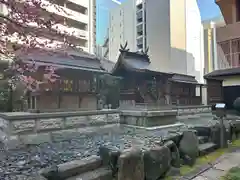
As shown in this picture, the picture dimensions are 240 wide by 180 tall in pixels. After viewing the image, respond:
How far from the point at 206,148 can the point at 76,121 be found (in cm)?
419

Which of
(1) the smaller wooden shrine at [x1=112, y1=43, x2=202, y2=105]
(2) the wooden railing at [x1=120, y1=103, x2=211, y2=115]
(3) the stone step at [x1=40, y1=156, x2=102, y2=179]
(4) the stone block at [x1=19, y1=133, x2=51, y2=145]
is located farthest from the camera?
(1) the smaller wooden shrine at [x1=112, y1=43, x2=202, y2=105]

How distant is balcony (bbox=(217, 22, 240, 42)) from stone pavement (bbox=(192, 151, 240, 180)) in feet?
33.6

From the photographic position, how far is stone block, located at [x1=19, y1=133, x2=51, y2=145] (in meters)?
5.45

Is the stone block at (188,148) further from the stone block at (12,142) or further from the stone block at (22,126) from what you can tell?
the stone block at (12,142)

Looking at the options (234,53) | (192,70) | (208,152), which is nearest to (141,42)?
(192,70)

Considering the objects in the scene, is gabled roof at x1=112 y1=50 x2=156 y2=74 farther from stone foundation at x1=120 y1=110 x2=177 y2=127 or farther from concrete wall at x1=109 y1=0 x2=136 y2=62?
concrete wall at x1=109 y1=0 x2=136 y2=62

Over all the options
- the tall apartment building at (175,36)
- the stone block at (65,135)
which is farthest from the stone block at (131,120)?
the tall apartment building at (175,36)

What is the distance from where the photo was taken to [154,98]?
9.92 meters

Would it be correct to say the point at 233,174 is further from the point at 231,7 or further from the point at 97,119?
the point at 231,7

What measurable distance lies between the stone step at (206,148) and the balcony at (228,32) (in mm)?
10113

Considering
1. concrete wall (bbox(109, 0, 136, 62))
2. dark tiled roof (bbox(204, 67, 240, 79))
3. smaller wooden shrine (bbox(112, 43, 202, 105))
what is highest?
concrete wall (bbox(109, 0, 136, 62))

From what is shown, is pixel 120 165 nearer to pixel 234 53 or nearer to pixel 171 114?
pixel 171 114

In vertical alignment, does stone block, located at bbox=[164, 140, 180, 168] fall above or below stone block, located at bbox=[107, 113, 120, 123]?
below

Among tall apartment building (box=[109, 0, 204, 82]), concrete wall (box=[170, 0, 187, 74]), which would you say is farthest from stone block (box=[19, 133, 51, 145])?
concrete wall (box=[170, 0, 187, 74])
